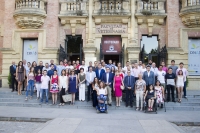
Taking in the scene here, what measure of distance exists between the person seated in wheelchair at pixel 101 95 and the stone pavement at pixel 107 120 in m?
0.52

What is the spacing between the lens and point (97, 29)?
56.4 feet

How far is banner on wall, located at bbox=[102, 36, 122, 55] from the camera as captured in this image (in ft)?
56.4

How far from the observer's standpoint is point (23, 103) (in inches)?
488

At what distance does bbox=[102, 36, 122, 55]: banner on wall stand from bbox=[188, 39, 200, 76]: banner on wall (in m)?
5.15

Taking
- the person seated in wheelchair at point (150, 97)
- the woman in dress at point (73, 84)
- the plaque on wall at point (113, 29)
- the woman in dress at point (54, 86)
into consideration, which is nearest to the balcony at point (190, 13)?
the plaque on wall at point (113, 29)

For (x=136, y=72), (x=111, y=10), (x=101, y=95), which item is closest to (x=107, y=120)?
(x=101, y=95)

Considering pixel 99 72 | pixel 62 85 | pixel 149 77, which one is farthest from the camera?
pixel 99 72

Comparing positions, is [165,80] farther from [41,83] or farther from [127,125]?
[41,83]

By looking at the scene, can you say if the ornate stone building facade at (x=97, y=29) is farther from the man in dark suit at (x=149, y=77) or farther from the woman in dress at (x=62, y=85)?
the woman in dress at (x=62, y=85)

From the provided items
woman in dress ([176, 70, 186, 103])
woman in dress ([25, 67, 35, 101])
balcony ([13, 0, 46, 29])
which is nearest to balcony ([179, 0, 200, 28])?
woman in dress ([176, 70, 186, 103])

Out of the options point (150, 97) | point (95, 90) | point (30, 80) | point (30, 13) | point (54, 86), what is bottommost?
point (150, 97)

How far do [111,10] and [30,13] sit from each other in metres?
5.90

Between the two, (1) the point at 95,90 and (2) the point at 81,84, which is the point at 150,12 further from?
(1) the point at 95,90

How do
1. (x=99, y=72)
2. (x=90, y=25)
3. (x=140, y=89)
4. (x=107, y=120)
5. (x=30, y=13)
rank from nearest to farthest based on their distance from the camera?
1. (x=107, y=120)
2. (x=140, y=89)
3. (x=99, y=72)
4. (x=30, y=13)
5. (x=90, y=25)
